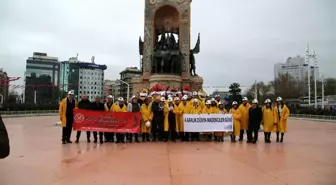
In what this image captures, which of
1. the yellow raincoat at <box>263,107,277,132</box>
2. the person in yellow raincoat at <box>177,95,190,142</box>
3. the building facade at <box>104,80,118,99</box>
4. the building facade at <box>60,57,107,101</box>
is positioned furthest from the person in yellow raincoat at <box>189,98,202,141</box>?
the building facade at <box>104,80,118,99</box>

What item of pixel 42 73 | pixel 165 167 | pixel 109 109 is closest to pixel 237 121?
pixel 109 109

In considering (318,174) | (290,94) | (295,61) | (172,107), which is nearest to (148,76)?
(172,107)

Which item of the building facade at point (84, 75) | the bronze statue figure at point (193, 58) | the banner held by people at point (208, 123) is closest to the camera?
the banner held by people at point (208, 123)

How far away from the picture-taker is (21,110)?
1377 inches

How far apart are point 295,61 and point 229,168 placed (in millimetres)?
100556

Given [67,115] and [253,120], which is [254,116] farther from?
[67,115]

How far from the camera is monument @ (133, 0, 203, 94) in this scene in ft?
88.2

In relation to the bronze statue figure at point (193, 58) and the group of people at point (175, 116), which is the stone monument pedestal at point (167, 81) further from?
the group of people at point (175, 116)

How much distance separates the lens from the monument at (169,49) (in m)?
26.9

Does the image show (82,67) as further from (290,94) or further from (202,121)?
(202,121)

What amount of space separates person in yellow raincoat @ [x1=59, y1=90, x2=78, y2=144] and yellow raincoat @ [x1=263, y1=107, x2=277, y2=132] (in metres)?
6.79

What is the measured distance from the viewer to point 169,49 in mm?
27000

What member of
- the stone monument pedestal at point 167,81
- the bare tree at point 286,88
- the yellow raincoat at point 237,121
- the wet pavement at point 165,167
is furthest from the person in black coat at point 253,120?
the bare tree at point 286,88

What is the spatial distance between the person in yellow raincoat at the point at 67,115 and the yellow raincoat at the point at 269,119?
6.79 metres
